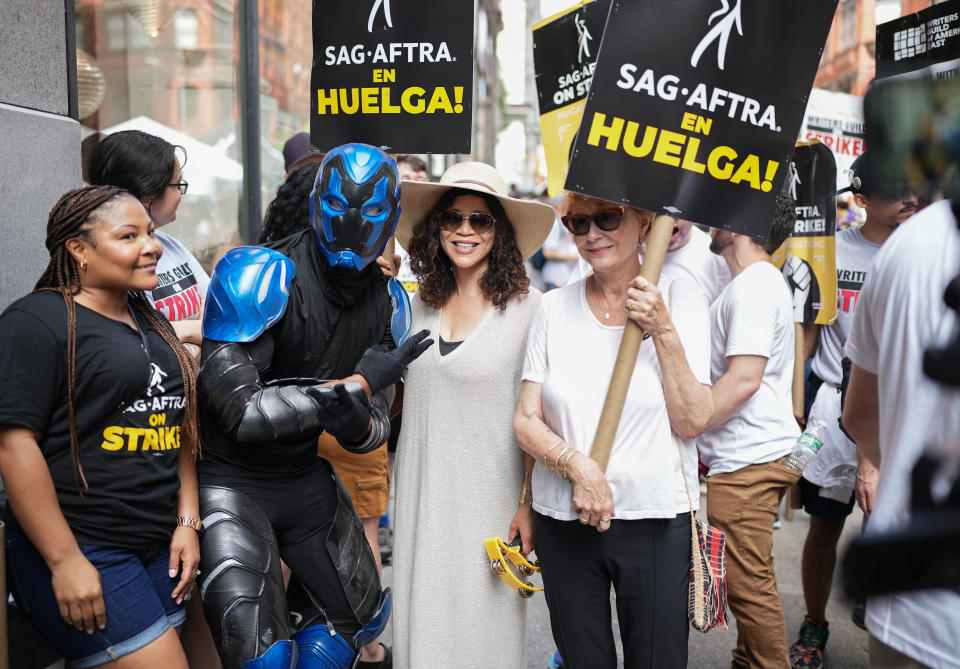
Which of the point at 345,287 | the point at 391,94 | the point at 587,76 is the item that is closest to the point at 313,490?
the point at 345,287

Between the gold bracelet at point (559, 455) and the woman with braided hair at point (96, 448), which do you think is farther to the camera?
the gold bracelet at point (559, 455)

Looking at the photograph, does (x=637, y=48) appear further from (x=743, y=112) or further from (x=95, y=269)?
(x=95, y=269)

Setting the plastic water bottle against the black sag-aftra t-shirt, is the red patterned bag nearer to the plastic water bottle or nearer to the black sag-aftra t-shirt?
the plastic water bottle

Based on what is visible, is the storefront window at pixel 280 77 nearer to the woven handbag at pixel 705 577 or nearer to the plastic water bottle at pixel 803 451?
the plastic water bottle at pixel 803 451

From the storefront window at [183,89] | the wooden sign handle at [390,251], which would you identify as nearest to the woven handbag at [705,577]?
the wooden sign handle at [390,251]

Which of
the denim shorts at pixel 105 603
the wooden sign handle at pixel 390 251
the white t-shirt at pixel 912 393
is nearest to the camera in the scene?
the white t-shirt at pixel 912 393

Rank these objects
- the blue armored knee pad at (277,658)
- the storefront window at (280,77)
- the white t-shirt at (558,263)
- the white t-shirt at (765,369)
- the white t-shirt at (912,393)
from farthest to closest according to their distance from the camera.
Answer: the white t-shirt at (558,263)
the storefront window at (280,77)
the white t-shirt at (765,369)
the blue armored knee pad at (277,658)
the white t-shirt at (912,393)

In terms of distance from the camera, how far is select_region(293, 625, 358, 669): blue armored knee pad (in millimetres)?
2617

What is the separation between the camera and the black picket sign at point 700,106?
2.48 metres

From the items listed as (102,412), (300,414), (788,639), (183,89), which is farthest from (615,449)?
(183,89)

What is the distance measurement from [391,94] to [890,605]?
267 centimetres

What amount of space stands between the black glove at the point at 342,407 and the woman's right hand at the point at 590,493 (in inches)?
24.9

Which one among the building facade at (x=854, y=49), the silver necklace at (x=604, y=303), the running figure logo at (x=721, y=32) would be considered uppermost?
the building facade at (x=854, y=49)

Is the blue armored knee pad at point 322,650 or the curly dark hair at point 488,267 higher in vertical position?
the curly dark hair at point 488,267
